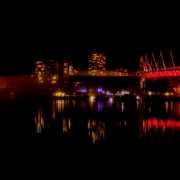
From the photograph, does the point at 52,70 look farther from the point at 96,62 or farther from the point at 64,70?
the point at 96,62

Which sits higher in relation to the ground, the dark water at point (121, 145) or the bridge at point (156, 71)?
the bridge at point (156, 71)

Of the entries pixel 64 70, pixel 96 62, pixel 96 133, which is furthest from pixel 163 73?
pixel 96 62

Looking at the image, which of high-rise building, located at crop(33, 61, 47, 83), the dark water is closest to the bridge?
the dark water

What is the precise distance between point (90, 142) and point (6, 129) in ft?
11.1

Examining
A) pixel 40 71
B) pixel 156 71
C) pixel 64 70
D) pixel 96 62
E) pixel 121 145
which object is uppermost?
pixel 96 62

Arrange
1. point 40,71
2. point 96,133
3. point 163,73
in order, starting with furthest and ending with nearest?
point 40,71
point 163,73
point 96,133

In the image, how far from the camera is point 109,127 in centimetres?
821

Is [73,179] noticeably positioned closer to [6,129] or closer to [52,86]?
[6,129]

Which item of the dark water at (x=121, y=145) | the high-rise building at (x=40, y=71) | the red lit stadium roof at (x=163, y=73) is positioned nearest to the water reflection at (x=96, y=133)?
the dark water at (x=121, y=145)

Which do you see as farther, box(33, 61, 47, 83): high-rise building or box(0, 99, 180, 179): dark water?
box(33, 61, 47, 83): high-rise building

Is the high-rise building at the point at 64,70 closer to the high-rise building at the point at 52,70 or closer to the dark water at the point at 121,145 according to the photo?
the high-rise building at the point at 52,70

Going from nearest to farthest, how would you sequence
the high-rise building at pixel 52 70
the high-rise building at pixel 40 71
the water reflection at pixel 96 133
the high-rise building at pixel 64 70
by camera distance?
the water reflection at pixel 96 133 < the high-rise building at pixel 64 70 < the high-rise building at pixel 52 70 < the high-rise building at pixel 40 71

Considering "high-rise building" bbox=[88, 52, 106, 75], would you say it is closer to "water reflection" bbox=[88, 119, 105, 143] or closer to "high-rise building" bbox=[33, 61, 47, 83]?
"high-rise building" bbox=[33, 61, 47, 83]

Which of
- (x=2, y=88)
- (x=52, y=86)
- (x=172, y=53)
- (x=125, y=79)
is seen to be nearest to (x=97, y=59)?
(x=52, y=86)
